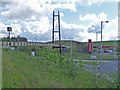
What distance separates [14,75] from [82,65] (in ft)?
5.27

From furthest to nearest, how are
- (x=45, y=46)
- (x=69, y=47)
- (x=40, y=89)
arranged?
(x=69, y=47), (x=45, y=46), (x=40, y=89)

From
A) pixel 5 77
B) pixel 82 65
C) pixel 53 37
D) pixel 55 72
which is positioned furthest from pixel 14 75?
pixel 53 37

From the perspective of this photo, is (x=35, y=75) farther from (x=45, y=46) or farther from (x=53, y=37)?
(x=53, y=37)

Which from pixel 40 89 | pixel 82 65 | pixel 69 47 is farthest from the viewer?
pixel 69 47

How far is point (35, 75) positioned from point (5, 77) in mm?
791

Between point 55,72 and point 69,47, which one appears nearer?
point 55,72

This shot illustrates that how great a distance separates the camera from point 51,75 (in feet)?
20.2

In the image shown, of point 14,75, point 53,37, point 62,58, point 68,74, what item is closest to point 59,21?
point 62,58

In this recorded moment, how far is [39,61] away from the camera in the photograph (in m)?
7.57

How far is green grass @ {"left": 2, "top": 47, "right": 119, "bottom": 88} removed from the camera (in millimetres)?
5309

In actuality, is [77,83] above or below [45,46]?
below

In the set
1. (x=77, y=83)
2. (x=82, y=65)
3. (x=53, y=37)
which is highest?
(x=53, y=37)

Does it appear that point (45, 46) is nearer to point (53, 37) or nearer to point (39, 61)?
point (39, 61)

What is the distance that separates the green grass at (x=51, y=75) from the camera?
5309 millimetres
